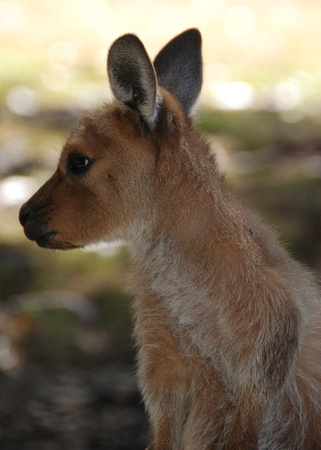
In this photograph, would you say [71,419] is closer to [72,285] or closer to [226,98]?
[72,285]

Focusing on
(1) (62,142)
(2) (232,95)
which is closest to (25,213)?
(1) (62,142)

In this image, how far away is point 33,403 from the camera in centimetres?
440

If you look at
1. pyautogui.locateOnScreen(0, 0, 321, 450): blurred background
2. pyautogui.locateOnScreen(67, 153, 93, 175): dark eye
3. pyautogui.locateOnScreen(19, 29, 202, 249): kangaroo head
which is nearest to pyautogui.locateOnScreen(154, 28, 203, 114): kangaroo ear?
pyautogui.locateOnScreen(19, 29, 202, 249): kangaroo head

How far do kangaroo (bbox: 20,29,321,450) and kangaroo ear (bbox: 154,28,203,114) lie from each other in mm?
319

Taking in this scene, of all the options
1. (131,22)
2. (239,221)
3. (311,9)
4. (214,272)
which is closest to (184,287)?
(214,272)

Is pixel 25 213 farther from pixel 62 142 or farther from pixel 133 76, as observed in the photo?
pixel 62 142

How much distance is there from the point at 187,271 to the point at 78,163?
2.08 ft

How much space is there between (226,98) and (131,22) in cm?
242

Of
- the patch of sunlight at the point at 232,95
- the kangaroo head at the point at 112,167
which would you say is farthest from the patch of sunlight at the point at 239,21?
the kangaroo head at the point at 112,167

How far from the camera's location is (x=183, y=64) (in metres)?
3.65

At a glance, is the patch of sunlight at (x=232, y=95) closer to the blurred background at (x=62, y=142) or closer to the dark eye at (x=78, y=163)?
the blurred background at (x=62, y=142)

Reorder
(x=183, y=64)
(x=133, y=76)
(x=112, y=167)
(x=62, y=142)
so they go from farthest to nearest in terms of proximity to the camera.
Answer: (x=62, y=142) < (x=183, y=64) < (x=112, y=167) < (x=133, y=76)

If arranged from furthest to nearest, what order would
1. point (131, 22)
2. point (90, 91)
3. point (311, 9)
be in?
point (311, 9)
point (131, 22)
point (90, 91)

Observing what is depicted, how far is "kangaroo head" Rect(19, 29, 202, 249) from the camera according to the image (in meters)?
3.07
